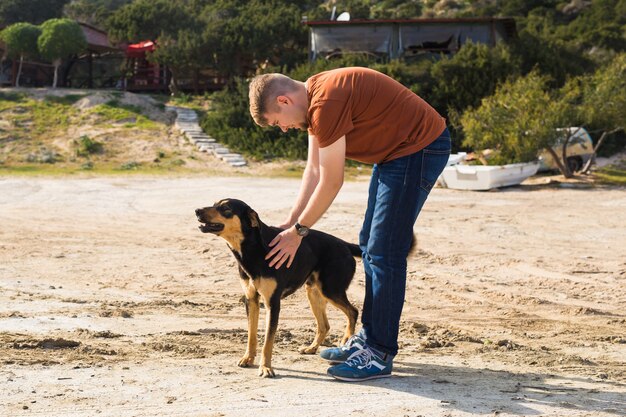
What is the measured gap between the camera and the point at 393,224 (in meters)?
5.48

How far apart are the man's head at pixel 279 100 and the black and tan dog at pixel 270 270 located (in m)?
0.89

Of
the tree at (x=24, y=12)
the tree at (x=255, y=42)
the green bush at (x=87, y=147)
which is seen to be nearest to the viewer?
the green bush at (x=87, y=147)

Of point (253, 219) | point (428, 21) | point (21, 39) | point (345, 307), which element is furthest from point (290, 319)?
point (21, 39)

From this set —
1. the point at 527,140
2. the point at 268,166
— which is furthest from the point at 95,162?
the point at 527,140

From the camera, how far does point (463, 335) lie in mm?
7375

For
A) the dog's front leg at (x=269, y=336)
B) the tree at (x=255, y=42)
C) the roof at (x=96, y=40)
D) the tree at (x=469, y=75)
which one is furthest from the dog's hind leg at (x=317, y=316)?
the roof at (x=96, y=40)

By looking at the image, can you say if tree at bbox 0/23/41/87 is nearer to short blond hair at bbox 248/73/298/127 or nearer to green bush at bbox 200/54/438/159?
green bush at bbox 200/54/438/159

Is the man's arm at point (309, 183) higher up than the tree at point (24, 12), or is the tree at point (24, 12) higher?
the tree at point (24, 12)

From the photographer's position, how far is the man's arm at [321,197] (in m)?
5.14

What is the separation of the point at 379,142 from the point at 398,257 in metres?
0.75

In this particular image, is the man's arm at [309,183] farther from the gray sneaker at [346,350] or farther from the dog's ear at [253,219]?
the gray sneaker at [346,350]

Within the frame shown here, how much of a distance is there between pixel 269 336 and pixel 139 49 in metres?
33.4

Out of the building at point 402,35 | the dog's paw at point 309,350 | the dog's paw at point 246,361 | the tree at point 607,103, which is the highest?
the building at point 402,35

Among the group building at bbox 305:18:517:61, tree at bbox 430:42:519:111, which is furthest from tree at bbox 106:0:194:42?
tree at bbox 430:42:519:111
